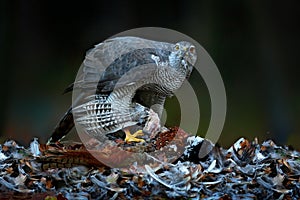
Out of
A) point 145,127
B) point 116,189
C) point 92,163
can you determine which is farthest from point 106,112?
point 116,189

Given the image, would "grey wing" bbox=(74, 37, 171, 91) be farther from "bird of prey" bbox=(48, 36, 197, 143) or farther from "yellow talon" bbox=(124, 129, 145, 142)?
"yellow talon" bbox=(124, 129, 145, 142)

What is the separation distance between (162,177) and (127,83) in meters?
0.35

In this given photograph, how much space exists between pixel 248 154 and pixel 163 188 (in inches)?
11.0

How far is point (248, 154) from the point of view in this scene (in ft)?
3.58

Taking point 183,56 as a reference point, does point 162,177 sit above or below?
below

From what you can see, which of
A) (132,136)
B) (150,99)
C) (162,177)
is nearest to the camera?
(162,177)

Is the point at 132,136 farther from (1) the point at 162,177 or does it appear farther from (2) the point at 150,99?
(1) the point at 162,177

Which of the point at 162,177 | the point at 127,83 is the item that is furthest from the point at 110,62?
the point at 162,177

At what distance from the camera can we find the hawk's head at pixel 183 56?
1.20 metres

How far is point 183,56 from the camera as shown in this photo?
1.21 meters

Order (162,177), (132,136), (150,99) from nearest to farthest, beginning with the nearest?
1. (162,177)
2. (132,136)
3. (150,99)

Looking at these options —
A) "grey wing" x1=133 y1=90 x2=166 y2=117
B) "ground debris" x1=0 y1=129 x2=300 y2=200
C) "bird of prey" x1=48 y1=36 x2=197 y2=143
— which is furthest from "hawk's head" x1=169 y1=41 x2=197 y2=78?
"ground debris" x1=0 y1=129 x2=300 y2=200

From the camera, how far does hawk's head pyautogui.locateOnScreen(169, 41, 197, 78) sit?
3.94 ft

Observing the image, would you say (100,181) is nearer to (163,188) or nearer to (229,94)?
(163,188)
